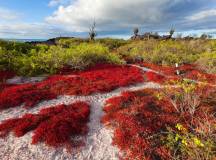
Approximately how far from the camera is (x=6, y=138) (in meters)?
9.62

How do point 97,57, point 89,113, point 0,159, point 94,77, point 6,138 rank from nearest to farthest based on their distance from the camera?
point 0,159 → point 6,138 → point 89,113 → point 94,77 → point 97,57

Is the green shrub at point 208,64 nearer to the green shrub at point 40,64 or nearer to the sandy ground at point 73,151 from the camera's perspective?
the green shrub at point 40,64

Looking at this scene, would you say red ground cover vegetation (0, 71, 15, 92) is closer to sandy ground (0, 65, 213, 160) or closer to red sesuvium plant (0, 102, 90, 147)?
sandy ground (0, 65, 213, 160)

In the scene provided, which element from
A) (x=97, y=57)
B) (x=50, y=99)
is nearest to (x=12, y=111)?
(x=50, y=99)

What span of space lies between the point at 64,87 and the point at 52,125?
5.23 meters

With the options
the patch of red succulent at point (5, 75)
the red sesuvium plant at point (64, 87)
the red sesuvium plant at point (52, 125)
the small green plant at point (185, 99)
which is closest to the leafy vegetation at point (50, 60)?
the patch of red succulent at point (5, 75)

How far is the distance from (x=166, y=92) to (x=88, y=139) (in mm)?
5332

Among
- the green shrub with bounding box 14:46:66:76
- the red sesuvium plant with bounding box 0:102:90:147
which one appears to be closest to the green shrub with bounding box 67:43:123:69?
the green shrub with bounding box 14:46:66:76

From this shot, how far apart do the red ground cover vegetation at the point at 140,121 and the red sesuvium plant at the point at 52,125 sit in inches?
48.5

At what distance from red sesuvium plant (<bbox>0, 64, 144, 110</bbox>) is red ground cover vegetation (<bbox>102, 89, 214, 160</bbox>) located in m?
Result: 2.26

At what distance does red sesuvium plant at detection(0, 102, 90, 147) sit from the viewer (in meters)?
9.46

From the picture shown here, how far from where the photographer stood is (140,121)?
10.7 meters

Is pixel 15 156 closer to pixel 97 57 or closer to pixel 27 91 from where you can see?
pixel 27 91

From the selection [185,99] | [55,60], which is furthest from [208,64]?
[185,99]
